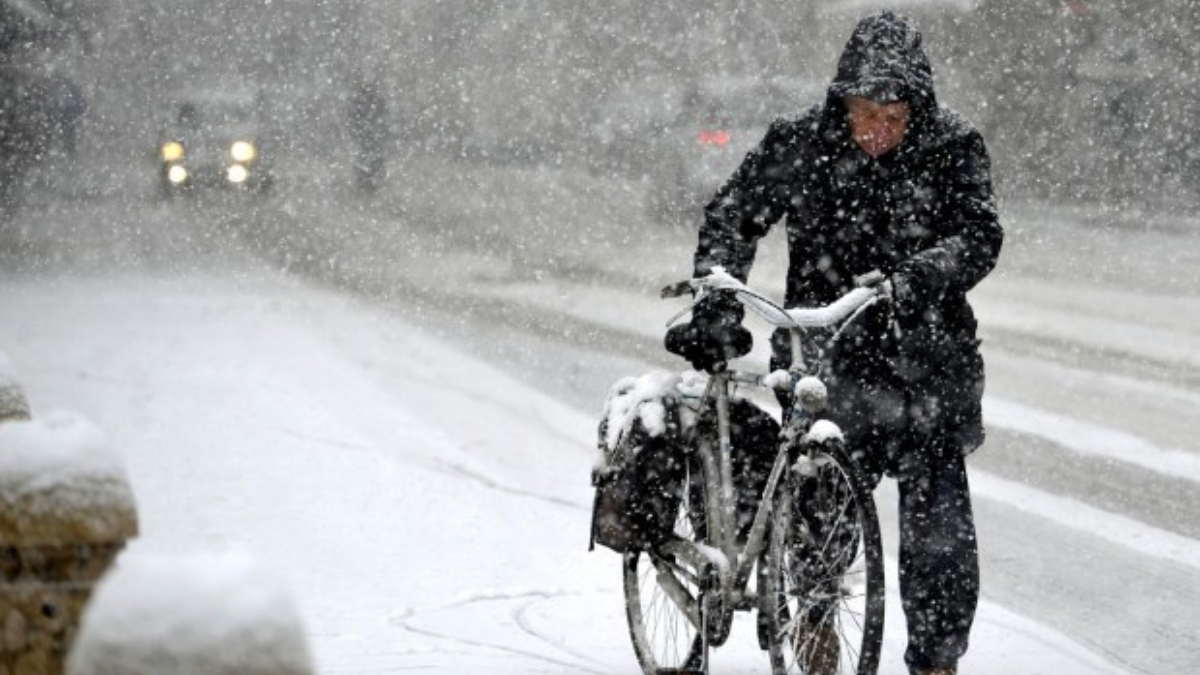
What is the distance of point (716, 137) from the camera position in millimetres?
21531

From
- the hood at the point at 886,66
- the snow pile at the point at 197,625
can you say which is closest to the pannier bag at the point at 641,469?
the hood at the point at 886,66

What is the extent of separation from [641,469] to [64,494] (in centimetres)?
266

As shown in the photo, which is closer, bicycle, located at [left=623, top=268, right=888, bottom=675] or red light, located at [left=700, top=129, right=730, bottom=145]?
bicycle, located at [left=623, top=268, right=888, bottom=675]

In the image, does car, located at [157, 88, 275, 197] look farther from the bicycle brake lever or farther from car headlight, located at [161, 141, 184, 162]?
the bicycle brake lever

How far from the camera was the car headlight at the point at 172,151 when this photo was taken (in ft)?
75.3

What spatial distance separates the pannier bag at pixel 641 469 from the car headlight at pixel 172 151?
18.4m

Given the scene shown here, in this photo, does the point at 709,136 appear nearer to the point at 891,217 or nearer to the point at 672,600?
the point at 891,217

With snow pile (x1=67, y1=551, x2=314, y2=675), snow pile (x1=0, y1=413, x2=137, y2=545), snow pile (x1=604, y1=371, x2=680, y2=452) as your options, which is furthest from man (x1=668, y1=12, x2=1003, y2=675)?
snow pile (x1=67, y1=551, x2=314, y2=675)

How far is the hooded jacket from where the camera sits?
16.5 ft

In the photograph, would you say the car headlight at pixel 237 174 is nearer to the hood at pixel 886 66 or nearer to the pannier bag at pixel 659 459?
the pannier bag at pixel 659 459

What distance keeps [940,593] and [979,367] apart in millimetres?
567

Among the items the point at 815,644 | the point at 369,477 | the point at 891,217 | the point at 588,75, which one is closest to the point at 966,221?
the point at 891,217

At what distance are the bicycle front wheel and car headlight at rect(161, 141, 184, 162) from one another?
1870 cm

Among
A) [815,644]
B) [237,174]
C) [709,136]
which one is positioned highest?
[709,136]
